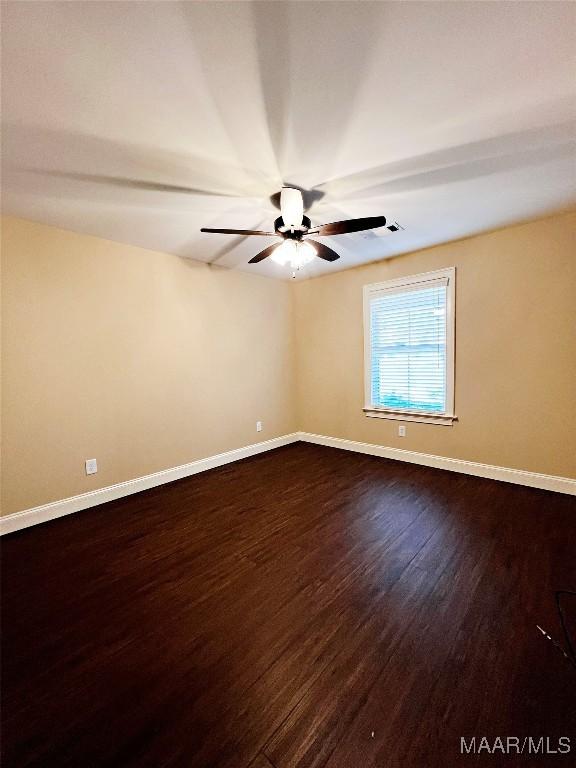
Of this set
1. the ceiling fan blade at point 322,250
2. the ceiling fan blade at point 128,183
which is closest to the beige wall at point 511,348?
the ceiling fan blade at point 322,250

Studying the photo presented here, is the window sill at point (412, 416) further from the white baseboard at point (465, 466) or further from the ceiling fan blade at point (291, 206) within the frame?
the ceiling fan blade at point (291, 206)

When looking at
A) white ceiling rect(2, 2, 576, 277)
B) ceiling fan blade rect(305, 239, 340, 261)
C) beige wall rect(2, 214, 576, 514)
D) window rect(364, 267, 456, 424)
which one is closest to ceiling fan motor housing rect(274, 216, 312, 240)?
ceiling fan blade rect(305, 239, 340, 261)

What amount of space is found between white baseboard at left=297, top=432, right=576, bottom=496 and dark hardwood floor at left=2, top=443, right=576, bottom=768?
25cm

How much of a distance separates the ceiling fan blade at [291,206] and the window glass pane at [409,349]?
1.97 metres

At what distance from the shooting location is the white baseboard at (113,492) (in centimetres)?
247

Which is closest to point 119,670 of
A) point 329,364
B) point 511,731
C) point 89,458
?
point 511,731

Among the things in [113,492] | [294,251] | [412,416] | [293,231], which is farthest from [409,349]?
[113,492]

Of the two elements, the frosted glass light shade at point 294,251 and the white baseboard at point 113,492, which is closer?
the frosted glass light shade at point 294,251

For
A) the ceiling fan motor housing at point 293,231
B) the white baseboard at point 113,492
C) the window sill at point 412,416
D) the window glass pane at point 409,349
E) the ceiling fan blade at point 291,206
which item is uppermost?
the ceiling fan blade at point 291,206

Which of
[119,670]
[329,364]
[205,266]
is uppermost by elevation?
[205,266]

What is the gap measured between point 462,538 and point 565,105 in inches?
101

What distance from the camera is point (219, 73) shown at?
129 centimetres

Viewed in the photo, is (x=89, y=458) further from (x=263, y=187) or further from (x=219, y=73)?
(x=219, y=73)

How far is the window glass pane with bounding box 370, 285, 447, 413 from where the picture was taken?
3.43 meters
